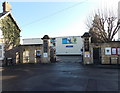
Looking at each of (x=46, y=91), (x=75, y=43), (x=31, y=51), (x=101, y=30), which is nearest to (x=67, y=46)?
(x=75, y=43)

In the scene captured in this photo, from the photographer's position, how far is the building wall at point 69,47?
3394 centimetres

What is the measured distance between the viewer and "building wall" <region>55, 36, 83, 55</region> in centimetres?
3394

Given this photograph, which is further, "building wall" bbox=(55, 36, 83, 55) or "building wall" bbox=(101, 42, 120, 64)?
"building wall" bbox=(55, 36, 83, 55)

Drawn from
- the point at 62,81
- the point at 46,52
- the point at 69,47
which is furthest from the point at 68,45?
the point at 62,81

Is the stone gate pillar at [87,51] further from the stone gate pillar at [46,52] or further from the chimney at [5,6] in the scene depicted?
the chimney at [5,6]

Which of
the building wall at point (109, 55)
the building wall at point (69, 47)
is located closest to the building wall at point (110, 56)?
the building wall at point (109, 55)

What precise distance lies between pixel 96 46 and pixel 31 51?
31.7 feet

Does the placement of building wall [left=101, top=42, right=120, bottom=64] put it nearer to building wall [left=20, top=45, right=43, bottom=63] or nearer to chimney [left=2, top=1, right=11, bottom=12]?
building wall [left=20, top=45, right=43, bottom=63]

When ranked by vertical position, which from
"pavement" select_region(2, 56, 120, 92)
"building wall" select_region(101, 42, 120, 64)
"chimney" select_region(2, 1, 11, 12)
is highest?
"chimney" select_region(2, 1, 11, 12)

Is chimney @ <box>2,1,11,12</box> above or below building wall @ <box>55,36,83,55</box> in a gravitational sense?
above

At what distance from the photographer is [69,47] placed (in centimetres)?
3462

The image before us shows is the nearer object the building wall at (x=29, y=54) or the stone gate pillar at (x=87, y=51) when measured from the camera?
the stone gate pillar at (x=87, y=51)

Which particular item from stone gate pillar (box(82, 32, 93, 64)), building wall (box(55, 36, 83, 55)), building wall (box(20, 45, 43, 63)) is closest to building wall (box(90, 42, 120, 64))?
stone gate pillar (box(82, 32, 93, 64))

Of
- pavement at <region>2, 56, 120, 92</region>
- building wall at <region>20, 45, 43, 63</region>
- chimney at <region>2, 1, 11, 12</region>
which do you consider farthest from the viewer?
building wall at <region>20, 45, 43, 63</region>
